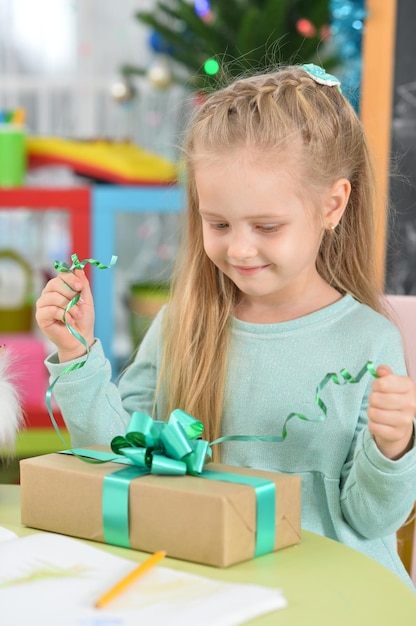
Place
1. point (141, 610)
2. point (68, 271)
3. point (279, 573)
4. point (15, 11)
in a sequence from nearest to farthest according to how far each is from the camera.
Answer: point (141, 610), point (279, 573), point (68, 271), point (15, 11)

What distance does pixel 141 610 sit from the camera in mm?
733

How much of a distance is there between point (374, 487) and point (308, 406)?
7.1 inches

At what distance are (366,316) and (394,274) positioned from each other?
143cm

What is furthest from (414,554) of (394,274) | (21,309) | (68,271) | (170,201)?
(21,309)

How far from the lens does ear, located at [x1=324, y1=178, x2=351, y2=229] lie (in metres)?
1.20

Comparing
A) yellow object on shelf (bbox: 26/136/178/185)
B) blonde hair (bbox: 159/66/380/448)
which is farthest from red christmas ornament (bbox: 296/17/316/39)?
blonde hair (bbox: 159/66/380/448)

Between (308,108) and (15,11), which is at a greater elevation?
(15,11)

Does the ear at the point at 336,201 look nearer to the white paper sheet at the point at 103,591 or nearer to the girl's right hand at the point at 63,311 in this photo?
the girl's right hand at the point at 63,311

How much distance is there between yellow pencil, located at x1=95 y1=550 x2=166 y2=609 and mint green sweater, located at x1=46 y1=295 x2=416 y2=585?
1.06 feet

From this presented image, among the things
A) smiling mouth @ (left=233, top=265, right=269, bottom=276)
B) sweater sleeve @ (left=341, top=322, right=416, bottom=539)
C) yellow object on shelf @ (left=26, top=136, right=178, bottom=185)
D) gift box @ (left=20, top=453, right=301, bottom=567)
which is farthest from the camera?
yellow object on shelf @ (left=26, top=136, right=178, bottom=185)

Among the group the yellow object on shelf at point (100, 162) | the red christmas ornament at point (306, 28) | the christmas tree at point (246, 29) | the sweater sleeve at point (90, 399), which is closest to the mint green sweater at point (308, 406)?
the sweater sleeve at point (90, 399)

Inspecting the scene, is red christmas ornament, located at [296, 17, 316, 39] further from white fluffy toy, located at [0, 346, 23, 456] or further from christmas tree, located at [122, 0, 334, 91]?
white fluffy toy, located at [0, 346, 23, 456]

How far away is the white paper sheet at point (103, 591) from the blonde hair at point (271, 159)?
0.43 metres

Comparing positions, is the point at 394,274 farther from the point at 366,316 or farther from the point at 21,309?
the point at 366,316
